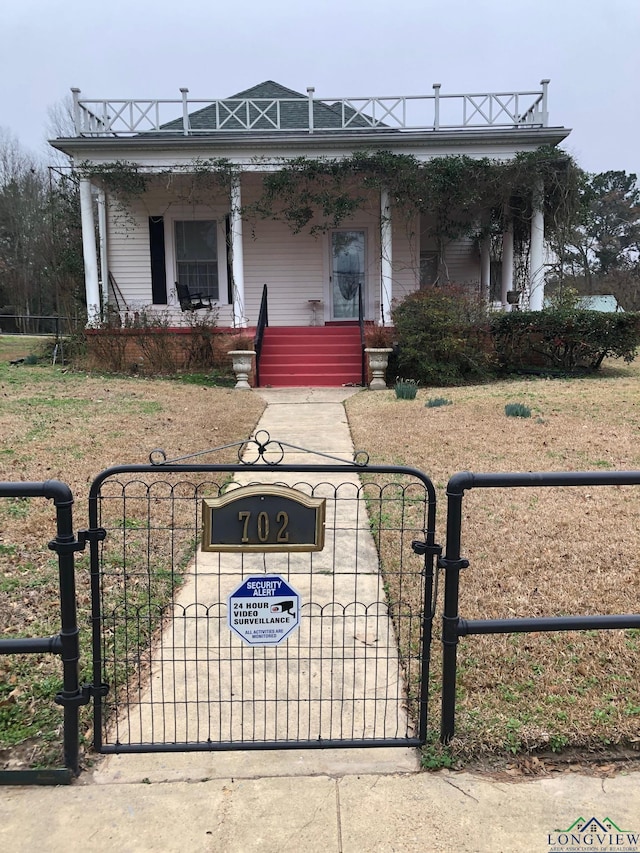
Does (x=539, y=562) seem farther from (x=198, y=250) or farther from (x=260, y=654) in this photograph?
(x=198, y=250)

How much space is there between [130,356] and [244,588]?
12.9 metres

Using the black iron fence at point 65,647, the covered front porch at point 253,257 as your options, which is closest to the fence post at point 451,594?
the black iron fence at point 65,647

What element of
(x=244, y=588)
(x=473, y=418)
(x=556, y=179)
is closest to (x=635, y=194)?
(x=556, y=179)

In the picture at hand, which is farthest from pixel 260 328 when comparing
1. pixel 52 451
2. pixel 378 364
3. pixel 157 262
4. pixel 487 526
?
pixel 487 526

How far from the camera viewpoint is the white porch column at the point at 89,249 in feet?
48.1

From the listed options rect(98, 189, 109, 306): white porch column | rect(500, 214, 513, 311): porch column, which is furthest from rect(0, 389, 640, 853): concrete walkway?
rect(500, 214, 513, 311): porch column

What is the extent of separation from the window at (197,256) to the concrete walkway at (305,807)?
1504cm

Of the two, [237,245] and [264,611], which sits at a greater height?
[237,245]

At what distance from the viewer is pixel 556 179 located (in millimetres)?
14516

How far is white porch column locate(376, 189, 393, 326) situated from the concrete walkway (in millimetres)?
12856

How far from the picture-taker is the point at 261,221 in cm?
1659

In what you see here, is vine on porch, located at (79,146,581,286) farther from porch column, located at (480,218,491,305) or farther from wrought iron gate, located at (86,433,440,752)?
wrought iron gate, located at (86,433,440,752)

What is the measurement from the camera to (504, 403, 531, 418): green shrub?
9258 millimetres

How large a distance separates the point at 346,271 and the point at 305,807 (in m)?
15.6
